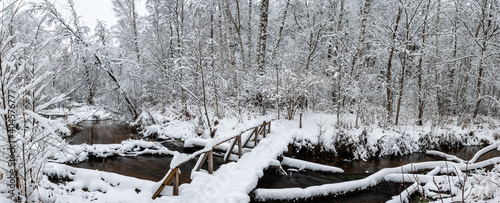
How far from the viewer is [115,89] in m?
12.5

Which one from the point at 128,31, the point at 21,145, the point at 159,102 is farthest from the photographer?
the point at 128,31

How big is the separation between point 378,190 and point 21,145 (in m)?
7.23

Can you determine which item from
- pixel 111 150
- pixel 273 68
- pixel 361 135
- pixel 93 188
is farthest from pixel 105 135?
pixel 361 135

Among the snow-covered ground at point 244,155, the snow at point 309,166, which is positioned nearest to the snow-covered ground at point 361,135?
the snow-covered ground at point 244,155

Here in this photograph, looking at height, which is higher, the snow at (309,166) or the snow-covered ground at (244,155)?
the snow-covered ground at (244,155)

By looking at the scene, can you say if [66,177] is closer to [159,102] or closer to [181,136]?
[181,136]

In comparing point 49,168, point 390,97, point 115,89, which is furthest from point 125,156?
point 390,97

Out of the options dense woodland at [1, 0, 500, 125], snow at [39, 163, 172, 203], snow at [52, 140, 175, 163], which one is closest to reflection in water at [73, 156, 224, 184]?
snow at [52, 140, 175, 163]

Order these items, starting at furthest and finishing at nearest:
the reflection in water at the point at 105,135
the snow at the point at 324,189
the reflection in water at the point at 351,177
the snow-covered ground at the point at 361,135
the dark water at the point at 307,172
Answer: the reflection in water at the point at 105,135, the snow-covered ground at the point at 361,135, the dark water at the point at 307,172, the reflection in water at the point at 351,177, the snow at the point at 324,189

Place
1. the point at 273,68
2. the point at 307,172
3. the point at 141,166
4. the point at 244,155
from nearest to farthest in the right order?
1. the point at 244,155
2. the point at 307,172
3. the point at 141,166
4. the point at 273,68

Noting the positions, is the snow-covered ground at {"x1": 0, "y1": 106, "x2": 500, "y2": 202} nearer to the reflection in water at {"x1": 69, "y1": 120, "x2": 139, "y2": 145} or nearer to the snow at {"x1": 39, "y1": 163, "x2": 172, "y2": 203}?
the snow at {"x1": 39, "y1": 163, "x2": 172, "y2": 203}

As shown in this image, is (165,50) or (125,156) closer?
(125,156)

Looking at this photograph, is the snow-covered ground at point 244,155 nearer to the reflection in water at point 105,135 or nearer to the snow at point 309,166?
the snow at point 309,166

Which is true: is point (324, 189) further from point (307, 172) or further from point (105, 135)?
point (105, 135)
